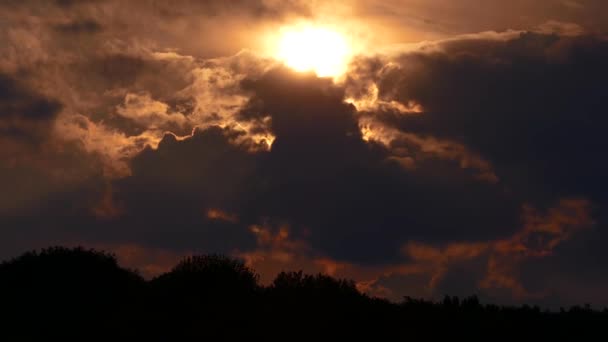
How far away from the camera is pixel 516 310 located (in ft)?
145

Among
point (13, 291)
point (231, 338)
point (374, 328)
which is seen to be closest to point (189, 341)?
point (231, 338)

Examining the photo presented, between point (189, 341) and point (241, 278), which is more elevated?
point (241, 278)

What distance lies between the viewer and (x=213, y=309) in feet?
170

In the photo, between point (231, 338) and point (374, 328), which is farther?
point (231, 338)

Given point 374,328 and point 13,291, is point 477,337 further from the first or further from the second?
point 13,291

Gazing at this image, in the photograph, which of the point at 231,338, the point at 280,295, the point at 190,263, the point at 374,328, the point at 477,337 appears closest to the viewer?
the point at 477,337

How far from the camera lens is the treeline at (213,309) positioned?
1655 inches

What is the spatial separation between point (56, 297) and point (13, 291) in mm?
4027

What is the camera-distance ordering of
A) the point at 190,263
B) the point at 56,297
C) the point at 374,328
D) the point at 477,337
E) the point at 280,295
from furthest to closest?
the point at 190,263 → the point at 56,297 → the point at 280,295 → the point at 374,328 → the point at 477,337

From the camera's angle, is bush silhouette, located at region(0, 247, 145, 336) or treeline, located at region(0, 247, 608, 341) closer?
treeline, located at region(0, 247, 608, 341)

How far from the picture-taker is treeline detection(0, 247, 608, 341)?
42.0m

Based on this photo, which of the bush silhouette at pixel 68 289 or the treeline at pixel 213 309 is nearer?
the treeline at pixel 213 309

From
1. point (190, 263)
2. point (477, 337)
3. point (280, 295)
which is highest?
point (190, 263)

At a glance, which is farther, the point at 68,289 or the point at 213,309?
the point at 68,289
